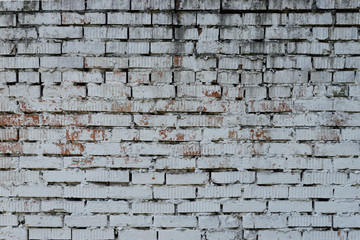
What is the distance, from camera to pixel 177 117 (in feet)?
5.29

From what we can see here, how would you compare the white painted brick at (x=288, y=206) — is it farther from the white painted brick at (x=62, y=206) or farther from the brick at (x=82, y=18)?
the brick at (x=82, y=18)

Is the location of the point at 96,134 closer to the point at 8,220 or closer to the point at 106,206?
the point at 106,206

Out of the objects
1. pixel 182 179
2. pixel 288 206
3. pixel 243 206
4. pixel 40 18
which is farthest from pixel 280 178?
pixel 40 18

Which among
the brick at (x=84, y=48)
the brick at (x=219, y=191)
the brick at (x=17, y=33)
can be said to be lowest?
the brick at (x=219, y=191)

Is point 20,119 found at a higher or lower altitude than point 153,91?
lower

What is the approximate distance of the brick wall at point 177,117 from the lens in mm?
1599

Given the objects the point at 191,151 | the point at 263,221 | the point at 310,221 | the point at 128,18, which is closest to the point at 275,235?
the point at 263,221

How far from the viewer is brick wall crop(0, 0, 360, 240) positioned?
160 centimetres

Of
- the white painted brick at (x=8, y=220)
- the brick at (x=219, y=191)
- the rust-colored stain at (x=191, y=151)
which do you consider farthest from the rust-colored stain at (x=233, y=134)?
the white painted brick at (x=8, y=220)

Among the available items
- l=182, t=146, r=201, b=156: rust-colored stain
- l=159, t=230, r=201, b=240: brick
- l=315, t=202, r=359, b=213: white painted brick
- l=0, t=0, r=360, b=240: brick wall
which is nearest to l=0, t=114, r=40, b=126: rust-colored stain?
l=0, t=0, r=360, b=240: brick wall

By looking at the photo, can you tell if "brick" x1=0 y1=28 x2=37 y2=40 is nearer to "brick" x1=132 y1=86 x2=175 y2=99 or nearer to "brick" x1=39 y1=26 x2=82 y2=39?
"brick" x1=39 y1=26 x2=82 y2=39

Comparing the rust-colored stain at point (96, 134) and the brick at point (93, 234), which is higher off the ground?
the rust-colored stain at point (96, 134)

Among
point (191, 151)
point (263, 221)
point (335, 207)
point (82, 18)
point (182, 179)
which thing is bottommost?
point (263, 221)

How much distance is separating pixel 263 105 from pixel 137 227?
116cm
